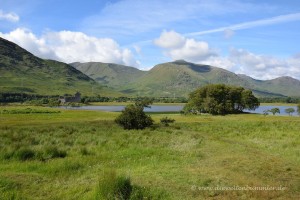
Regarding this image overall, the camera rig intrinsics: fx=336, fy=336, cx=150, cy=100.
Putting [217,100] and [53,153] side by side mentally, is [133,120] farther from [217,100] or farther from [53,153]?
[217,100]

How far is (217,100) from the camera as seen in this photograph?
389ft

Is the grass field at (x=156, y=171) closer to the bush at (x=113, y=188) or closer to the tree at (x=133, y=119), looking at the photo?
A: the bush at (x=113, y=188)

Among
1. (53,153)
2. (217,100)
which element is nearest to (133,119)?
(53,153)

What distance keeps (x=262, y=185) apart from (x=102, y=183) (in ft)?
21.4

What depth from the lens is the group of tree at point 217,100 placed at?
115 metres

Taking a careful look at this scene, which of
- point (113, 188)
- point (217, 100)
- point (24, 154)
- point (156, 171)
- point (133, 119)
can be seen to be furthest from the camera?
point (217, 100)

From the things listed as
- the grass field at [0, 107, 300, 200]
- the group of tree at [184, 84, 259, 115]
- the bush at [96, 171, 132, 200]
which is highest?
the group of tree at [184, 84, 259, 115]

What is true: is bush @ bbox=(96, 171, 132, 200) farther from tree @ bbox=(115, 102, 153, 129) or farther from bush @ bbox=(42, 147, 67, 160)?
tree @ bbox=(115, 102, 153, 129)

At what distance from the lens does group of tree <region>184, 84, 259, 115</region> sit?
115 meters

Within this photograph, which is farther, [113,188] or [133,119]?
[133,119]

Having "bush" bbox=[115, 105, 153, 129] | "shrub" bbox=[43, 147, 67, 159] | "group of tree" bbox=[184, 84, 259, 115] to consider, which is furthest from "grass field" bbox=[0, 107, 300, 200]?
"group of tree" bbox=[184, 84, 259, 115]

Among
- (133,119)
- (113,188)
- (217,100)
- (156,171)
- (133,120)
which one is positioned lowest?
(156,171)

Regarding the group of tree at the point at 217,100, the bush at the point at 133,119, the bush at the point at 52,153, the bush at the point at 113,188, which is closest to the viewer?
the bush at the point at 113,188

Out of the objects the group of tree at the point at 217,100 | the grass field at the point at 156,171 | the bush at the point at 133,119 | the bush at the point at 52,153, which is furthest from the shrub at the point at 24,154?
the group of tree at the point at 217,100
